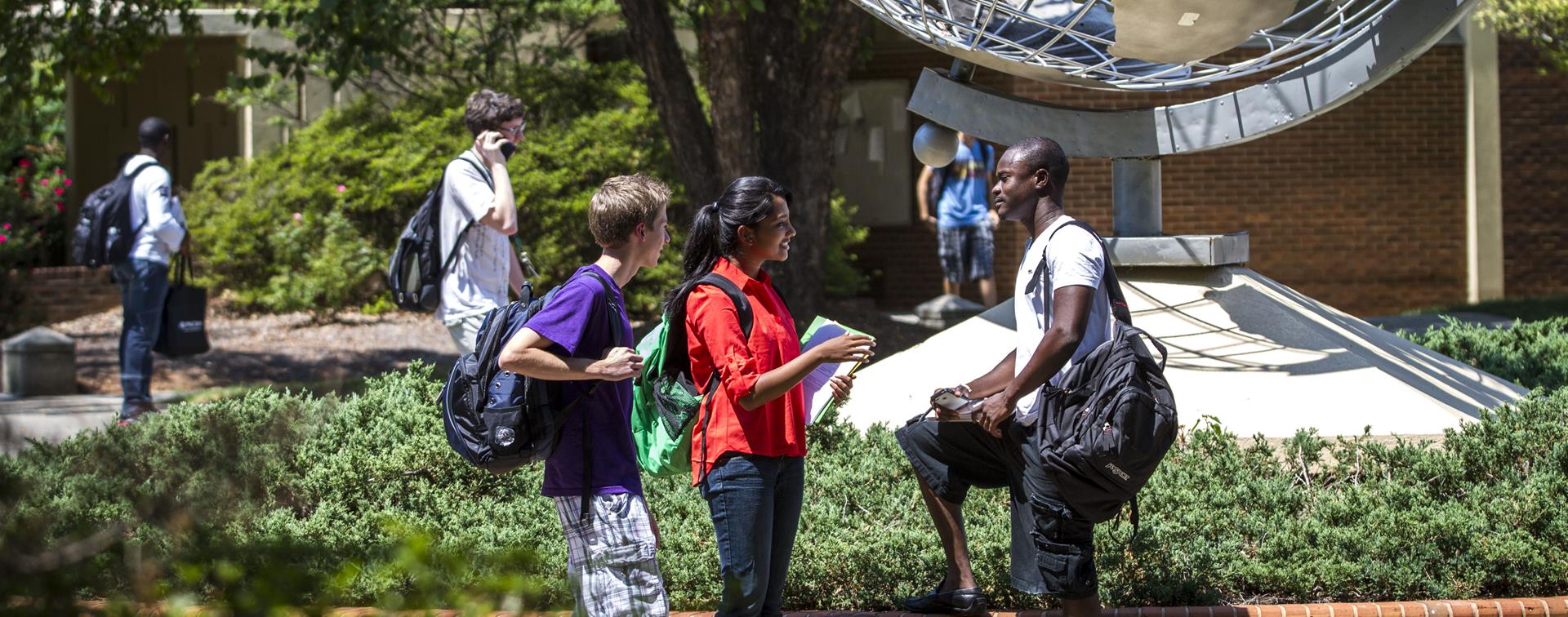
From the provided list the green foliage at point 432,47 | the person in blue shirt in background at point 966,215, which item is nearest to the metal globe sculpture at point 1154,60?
the green foliage at point 432,47

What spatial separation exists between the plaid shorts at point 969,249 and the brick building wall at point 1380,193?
6.25 ft

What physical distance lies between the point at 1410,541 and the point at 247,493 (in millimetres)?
3999

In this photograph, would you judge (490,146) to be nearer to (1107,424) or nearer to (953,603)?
(953,603)

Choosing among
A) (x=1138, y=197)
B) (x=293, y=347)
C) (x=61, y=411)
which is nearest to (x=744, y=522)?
Result: (x=1138, y=197)

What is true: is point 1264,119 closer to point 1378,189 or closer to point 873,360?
point 873,360

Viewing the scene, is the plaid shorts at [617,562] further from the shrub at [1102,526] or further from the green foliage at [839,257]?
the green foliage at [839,257]

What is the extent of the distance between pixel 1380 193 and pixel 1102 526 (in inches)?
417

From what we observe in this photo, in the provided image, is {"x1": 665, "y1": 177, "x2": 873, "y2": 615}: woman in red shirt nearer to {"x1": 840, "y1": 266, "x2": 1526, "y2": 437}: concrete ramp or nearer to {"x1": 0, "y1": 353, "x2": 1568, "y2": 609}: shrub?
{"x1": 0, "y1": 353, "x2": 1568, "y2": 609}: shrub

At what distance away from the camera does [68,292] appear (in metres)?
14.8

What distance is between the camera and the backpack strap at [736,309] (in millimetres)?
3809

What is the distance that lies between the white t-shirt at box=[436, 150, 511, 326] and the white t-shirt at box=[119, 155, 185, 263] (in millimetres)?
2684

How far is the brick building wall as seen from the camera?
14352 millimetres

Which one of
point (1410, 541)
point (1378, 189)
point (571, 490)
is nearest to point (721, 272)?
point (571, 490)

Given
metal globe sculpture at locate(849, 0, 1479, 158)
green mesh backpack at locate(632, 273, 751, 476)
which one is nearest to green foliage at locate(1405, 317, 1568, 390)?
metal globe sculpture at locate(849, 0, 1479, 158)
